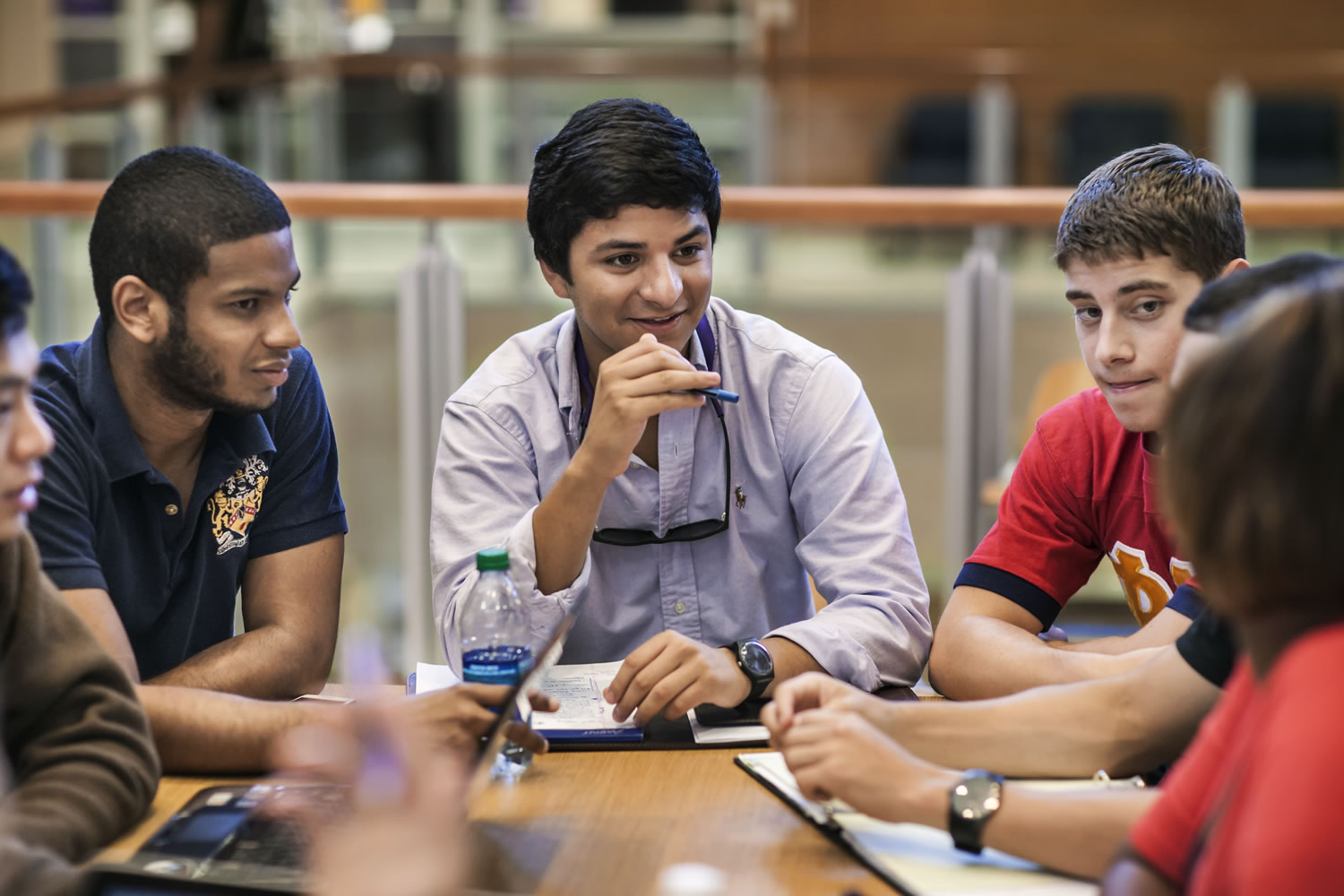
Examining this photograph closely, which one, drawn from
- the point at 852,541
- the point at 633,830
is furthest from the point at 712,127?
the point at 633,830

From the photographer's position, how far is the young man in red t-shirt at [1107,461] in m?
1.58

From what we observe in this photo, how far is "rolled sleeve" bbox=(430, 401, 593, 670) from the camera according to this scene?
1.70 meters

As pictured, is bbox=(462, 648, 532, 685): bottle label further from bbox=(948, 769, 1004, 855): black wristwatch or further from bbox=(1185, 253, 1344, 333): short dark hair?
bbox=(1185, 253, 1344, 333): short dark hair

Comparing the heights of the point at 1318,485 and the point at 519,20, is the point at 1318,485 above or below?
below

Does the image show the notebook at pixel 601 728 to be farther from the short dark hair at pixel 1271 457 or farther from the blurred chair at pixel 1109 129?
the blurred chair at pixel 1109 129

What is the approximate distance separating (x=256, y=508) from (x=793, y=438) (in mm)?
742

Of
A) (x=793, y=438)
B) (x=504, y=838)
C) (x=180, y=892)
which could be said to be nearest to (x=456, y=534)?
(x=793, y=438)

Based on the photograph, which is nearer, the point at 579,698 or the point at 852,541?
the point at 579,698

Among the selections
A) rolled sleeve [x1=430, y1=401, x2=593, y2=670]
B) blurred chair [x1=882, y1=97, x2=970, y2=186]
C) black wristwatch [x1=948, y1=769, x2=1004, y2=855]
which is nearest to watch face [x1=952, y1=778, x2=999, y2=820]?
black wristwatch [x1=948, y1=769, x2=1004, y2=855]

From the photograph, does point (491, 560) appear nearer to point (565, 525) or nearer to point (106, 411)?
point (565, 525)

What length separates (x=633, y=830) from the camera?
1227 millimetres

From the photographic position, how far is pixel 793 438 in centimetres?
187

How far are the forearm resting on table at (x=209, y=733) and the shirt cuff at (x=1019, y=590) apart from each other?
886 millimetres

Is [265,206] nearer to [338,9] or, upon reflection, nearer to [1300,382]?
[1300,382]
